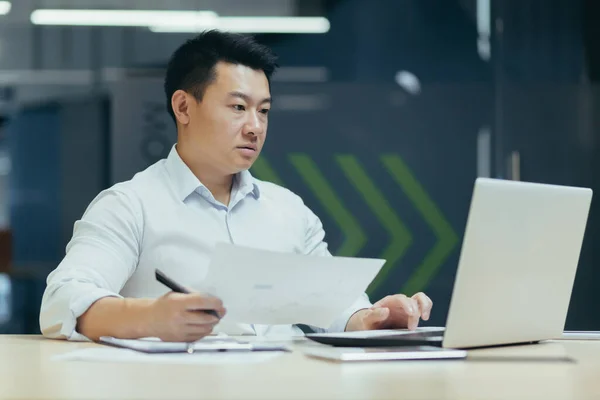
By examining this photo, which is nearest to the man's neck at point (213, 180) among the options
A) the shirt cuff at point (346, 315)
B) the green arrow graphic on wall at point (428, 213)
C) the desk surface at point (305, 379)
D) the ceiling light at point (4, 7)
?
the shirt cuff at point (346, 315)

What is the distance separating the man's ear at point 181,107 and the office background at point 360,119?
6.68 ft

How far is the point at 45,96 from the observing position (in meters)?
4.27

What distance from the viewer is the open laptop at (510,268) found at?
127 centimetres

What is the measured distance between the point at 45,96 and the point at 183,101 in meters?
2.22

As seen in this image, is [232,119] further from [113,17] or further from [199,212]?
[113,17]

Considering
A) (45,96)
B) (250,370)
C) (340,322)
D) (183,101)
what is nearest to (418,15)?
(45,96)

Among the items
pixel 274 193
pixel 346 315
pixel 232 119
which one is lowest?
pixel 346 315

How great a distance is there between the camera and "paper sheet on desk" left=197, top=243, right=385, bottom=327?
130cm

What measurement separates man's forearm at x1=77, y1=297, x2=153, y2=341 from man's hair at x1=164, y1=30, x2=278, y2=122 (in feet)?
2.69

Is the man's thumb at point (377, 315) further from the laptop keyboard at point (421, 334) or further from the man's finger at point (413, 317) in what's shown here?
the laptop keyboard at point (421, 334)

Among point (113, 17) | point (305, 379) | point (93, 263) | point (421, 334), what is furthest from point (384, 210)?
point (305, 379)

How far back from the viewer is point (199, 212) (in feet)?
6.93

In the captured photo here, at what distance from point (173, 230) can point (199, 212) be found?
0.09m

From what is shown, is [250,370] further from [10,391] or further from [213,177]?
[213,177]
